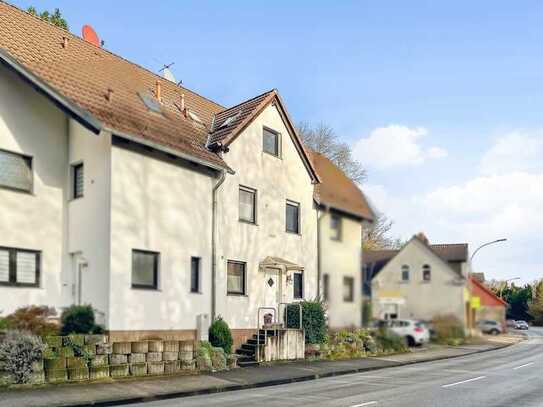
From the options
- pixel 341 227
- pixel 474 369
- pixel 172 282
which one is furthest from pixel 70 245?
pixel 341 227

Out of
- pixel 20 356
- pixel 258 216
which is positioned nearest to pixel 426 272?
pixel 20 356

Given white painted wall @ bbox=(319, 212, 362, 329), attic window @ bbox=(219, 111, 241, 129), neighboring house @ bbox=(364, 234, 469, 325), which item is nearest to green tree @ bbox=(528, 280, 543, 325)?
neighboring house @ bbox=(364, 234, 469, 325)

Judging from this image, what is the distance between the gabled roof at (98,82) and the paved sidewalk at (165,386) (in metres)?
7.22

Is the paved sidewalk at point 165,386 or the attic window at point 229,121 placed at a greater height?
the attic window at point 229,121

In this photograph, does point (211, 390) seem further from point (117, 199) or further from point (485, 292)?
Result: point (485, 292)

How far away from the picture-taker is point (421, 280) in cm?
297

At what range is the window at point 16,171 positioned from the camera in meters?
17.9

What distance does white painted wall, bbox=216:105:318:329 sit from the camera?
23000mm

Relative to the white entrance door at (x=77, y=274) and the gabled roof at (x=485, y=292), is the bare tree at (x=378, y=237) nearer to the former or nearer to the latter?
the gabled roof at (x=485, y=292)

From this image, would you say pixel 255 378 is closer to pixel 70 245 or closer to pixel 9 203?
pixel 70 245

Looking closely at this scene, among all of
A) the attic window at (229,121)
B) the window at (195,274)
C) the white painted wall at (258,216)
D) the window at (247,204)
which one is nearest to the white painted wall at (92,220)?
the window at (195,274)

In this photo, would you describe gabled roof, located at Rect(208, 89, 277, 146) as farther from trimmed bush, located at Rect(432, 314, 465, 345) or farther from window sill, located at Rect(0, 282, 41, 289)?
trimmed bush, located at Rect(432, 314, 465, 345)

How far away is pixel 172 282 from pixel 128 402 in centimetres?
700

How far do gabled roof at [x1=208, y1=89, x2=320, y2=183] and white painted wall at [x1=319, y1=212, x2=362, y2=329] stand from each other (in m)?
18.4
